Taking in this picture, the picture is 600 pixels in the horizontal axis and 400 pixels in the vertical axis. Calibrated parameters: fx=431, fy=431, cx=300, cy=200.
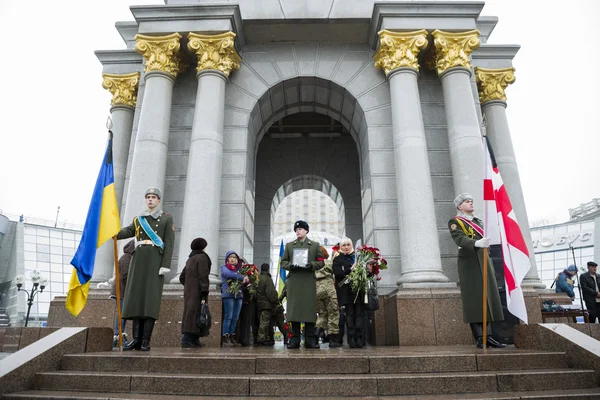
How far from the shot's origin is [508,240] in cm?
780

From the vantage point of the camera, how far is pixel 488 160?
27.3ft

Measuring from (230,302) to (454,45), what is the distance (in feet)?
31.9

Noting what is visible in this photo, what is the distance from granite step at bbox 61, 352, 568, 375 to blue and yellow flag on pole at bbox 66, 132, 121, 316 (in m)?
1.97

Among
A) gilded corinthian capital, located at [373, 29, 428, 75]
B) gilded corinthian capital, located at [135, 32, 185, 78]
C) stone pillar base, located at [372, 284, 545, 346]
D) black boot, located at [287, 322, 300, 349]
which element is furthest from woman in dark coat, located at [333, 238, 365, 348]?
gilded corinthian capital, located at [135, 32, 185, 78]

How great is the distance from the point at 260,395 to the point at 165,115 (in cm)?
950

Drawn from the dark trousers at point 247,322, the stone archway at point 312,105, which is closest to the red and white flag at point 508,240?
the stone archway at point 312,105

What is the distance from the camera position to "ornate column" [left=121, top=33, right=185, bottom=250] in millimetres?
11555

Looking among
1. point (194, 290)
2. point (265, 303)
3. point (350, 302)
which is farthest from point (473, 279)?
point (194, 290)

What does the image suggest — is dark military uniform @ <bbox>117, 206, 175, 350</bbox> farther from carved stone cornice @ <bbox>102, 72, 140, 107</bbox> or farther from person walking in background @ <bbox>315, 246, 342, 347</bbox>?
carved stone cornice @ <bbox>102, 72, 140, 107</bbox>

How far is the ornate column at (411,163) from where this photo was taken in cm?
1073

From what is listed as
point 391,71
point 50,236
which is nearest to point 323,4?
point 391,71

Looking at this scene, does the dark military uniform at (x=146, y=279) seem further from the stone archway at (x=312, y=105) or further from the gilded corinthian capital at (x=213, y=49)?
the gilded corinthian capital at (x=213, y=49)

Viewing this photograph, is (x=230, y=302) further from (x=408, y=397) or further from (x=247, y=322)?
(x=408, y=397)

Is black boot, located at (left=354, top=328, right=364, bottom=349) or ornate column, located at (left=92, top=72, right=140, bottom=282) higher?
ornate column, located at (left=92, top=72, right=140, bottom=282)
